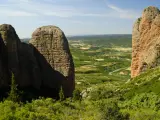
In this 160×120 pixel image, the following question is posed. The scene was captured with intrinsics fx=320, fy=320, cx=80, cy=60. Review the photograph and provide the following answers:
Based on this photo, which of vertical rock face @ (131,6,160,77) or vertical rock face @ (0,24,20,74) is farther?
vertical rock face @ (131,6,160,77)

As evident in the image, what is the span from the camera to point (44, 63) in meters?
60.2

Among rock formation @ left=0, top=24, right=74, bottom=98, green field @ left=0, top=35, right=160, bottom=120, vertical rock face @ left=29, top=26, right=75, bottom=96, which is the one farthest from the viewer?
vertical rock face @ left=29, top=26, right=75, bottom=96

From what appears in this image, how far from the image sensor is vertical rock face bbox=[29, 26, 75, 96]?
5906cm

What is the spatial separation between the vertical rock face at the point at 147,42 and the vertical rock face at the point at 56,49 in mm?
22533

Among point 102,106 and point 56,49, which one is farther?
point 56,49

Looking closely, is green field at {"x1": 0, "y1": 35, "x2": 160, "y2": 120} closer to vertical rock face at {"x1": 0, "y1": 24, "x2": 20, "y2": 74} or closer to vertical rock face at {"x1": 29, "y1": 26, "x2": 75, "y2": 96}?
vertical rock face at {"x1": 29, "y1": 26, "x2": 75, "y2": 96}

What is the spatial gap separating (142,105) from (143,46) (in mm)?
29164

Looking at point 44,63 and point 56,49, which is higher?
point 56,49

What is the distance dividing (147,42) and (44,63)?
28.1 metres

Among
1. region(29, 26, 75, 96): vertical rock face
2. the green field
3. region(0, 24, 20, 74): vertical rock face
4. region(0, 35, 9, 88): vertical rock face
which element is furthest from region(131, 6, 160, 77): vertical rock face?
region(0, 35, 9, 88): vertical rock face

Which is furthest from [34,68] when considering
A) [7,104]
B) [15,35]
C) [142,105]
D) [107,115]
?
[107,115]

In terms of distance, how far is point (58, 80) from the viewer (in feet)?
194

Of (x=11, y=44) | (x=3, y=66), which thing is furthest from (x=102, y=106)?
(x=11, y=44)

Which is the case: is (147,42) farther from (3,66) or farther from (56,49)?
(3,66)
